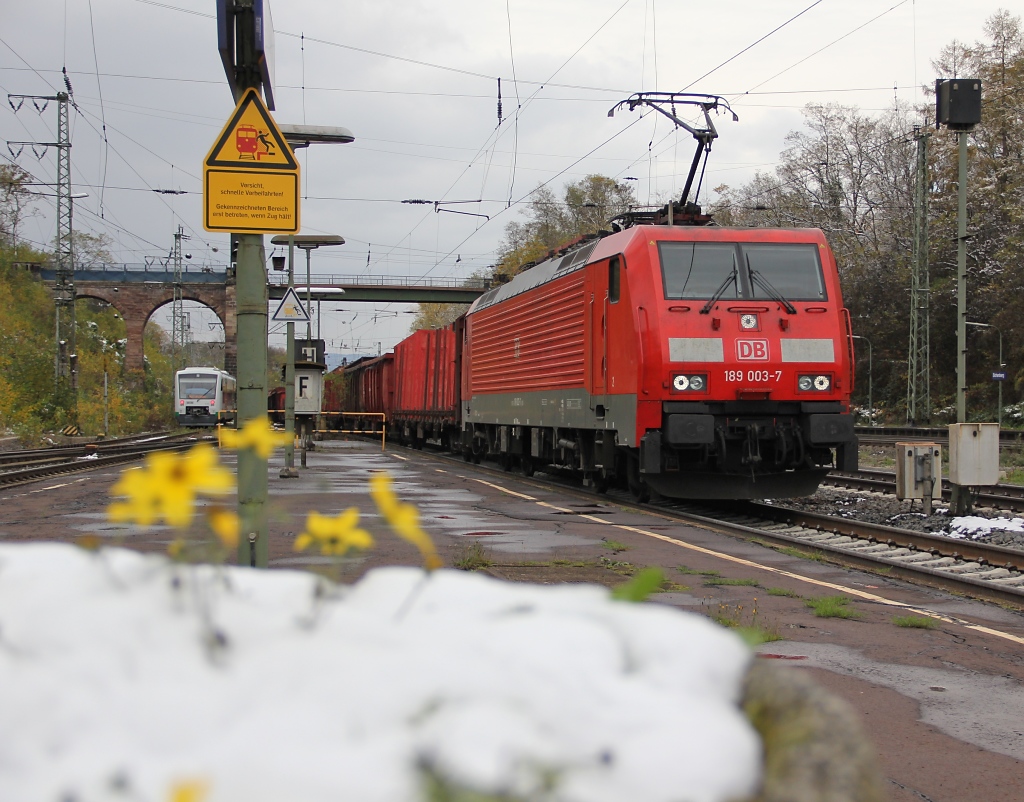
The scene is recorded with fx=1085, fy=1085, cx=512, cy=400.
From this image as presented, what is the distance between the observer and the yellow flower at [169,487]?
4.38 ft

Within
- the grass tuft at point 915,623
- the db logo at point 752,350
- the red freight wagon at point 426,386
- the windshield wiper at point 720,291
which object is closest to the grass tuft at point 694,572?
the grass tuft at point 915,623

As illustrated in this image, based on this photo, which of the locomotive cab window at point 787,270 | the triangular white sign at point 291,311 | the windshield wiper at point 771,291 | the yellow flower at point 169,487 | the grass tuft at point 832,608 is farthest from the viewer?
the triangular white sign at point 291,311

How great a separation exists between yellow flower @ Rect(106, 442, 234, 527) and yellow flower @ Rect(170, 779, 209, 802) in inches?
13.0

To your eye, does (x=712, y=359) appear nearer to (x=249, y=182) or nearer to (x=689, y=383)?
(x=689, y=383)

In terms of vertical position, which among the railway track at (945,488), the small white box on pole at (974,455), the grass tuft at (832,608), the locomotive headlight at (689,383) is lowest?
the grass tuft at (832,608)

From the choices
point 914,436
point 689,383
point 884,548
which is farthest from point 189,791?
point 914,436

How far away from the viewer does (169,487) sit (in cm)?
133

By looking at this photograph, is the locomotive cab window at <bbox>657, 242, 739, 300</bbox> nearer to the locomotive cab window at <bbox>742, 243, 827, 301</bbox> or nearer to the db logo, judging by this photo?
the locomotive cab window at <bbox>742, 243, 827, 301</bbox>

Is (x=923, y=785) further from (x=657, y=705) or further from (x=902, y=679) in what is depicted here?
(x=657, y=705)

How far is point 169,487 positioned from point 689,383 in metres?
11.7

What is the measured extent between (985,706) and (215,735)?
4666 mm

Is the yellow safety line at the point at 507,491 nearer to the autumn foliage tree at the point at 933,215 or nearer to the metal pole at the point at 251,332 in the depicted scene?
the metal pole at the point at 251,332

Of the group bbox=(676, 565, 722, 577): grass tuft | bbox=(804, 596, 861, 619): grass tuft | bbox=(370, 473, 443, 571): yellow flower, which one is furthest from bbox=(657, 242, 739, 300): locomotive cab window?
bbox=(370, 473, 443, 571): yellow flower

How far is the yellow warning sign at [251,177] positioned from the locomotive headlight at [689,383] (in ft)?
24.6
